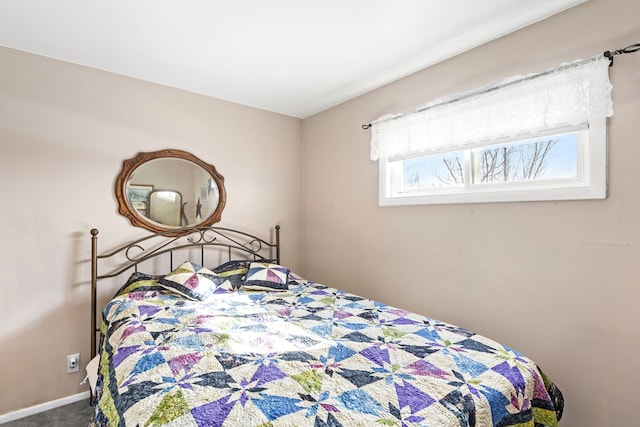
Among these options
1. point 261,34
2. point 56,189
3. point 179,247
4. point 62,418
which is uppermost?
point 261,34

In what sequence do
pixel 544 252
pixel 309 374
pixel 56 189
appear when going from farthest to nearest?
pixel 56 189 → pixel 544 252 → pixel 309 374

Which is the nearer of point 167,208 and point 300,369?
point 300,369

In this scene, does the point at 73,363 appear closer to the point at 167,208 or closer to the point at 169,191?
the point at 167,208

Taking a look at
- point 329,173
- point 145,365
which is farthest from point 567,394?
point 329,173

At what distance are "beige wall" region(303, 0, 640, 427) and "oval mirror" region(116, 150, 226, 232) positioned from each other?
1.42 metres

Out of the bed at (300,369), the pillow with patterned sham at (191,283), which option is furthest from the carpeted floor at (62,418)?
the pillow with patterned sham at (191,283)

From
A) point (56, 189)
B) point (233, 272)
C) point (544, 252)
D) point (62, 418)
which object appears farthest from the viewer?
point (233, 272)

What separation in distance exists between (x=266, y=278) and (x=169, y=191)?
3.70 ft

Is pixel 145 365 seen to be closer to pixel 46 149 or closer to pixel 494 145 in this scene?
pixel 46 149

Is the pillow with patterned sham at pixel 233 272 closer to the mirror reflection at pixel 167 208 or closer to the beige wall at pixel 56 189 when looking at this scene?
the mirror reflection at pixel 167 208

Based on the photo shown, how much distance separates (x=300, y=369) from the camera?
4.21 feet

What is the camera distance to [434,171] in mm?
2512

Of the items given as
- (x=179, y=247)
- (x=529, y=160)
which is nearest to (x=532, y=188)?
(x=529, y=160)

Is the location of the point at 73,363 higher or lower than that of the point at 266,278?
lower
